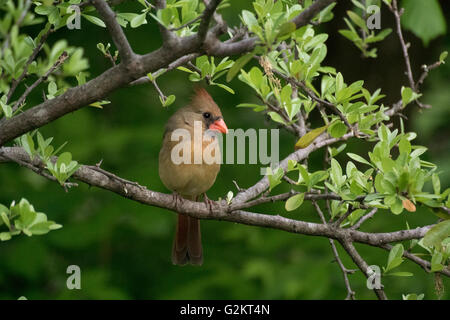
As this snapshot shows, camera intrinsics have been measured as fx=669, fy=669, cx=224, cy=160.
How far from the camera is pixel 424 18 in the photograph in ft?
12.7

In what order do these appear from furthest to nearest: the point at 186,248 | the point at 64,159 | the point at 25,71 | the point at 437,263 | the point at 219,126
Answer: the point at 186,248
the point at 219,126
the point at 437,263
the point at 25,71
the point at 64,159

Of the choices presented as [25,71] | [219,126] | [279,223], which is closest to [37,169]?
[25,71]

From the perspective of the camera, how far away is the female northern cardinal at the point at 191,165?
12.1 ft

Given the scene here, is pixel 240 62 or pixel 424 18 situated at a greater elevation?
pixel 424 18

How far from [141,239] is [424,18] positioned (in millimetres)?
2431

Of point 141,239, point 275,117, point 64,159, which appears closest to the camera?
point 64,159

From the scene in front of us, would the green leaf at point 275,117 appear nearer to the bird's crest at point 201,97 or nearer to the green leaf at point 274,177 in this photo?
the green leaf at point 274,177

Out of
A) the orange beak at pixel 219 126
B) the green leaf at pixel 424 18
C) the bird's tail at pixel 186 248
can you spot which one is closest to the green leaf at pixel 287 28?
the orange beak at pixel 219 126

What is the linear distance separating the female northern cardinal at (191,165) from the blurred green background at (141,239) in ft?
1.04

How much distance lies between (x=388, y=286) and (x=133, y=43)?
2.62m

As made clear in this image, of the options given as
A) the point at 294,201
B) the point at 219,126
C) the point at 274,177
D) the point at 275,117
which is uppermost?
the point at 219,126

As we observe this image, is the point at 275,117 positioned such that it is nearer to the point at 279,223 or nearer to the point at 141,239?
the point at 279,223

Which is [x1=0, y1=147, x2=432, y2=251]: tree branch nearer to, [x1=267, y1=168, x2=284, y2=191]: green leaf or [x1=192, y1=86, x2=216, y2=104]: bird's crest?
[x1=267, y1=168, x2=284, y2=191]: green leaf

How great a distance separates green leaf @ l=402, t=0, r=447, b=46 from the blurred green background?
3.38 feet
